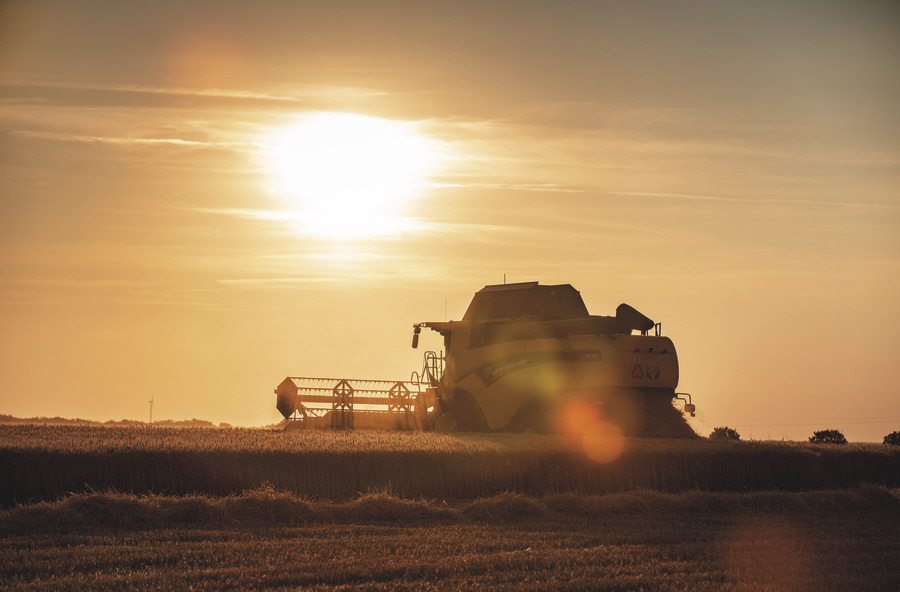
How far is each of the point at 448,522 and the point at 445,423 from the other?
9.71 m

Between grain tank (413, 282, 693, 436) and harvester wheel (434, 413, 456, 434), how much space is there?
3 cm

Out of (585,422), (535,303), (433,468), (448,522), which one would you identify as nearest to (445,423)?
(535,303)

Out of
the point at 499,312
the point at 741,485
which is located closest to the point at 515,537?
the point at 741,485

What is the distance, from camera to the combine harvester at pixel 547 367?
69.0 ft

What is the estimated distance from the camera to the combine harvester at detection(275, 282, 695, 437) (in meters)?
21.0

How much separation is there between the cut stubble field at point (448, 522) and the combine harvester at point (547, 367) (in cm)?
186

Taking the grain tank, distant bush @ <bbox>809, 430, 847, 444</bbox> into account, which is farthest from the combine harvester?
distant bush @ <bbox>809, 430, 847, 444</bbox>

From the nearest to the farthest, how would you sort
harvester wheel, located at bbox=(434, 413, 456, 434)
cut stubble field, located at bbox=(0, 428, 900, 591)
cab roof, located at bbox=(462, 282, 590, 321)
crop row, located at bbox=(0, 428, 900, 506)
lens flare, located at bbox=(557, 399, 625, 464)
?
cut stubble field, located at bbox=(0, 428, 900, 591) → crop row, located at bbox=(0, 428, 900, 506) → lens flare, located at bbox=(557, 399, 625, 464) → cab roof, located at bbox=(462, 282, 590, 321) → harvester wheel, located at bbox=(434, 413, 456, 434)

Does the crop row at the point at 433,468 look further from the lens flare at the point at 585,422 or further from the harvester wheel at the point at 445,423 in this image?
the harvester wheel at the point at 445,423

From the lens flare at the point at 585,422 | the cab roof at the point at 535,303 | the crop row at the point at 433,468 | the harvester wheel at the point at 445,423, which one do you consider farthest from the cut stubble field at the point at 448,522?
the cab roof at the point at 535,303

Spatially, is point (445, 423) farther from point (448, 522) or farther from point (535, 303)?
point (448, 522)

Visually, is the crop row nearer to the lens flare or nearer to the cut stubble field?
the cut stubble field

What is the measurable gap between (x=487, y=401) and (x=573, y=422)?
2.46 meters

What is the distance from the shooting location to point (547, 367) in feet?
70.3
